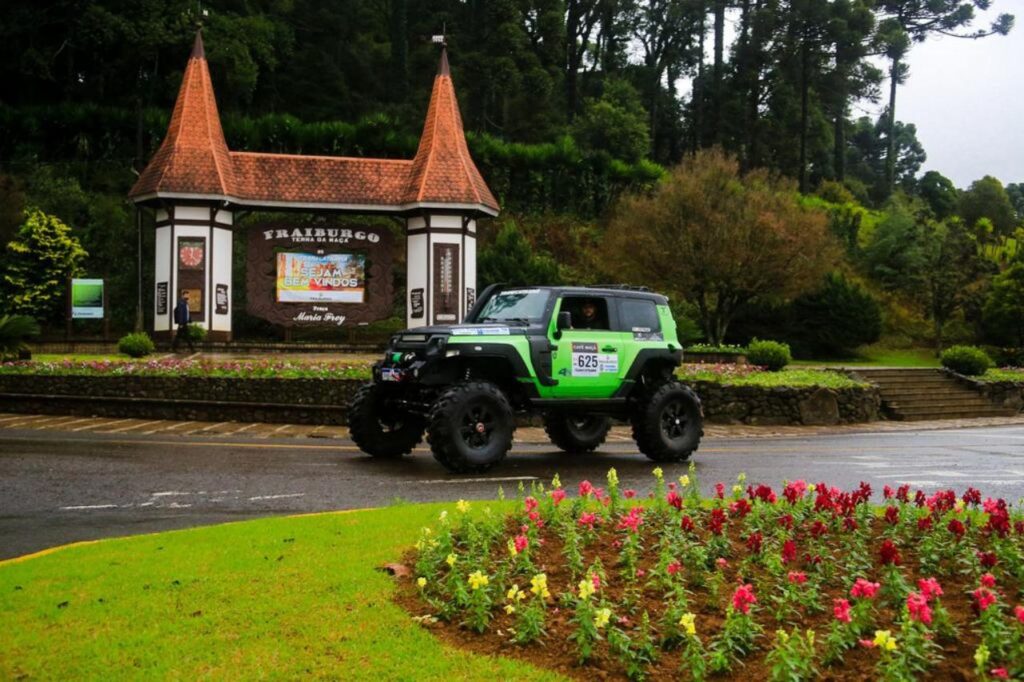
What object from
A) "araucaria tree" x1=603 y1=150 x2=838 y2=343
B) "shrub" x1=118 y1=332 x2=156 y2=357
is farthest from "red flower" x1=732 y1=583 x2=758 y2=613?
"araucaria tree" x1=603 y1=150 x2=838 y2=343

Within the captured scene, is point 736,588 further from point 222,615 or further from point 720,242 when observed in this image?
point 720,242

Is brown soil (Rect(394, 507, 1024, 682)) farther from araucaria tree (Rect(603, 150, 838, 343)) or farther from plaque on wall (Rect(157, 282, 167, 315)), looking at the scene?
araucaria tree (Rect(603, 150, 838, 343))

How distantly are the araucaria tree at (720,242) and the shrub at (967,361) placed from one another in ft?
20.7

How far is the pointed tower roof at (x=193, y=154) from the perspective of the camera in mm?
27781

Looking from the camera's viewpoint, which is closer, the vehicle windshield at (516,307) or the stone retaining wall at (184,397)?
the vehicle windshield at (516,307)

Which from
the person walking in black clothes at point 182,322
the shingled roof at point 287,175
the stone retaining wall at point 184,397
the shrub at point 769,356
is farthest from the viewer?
the shingled roof at point 287,175

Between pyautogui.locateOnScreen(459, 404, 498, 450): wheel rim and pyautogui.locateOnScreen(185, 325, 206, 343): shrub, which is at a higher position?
pyautogui.locateOnScreen(185, 325, 206, 343): shrub

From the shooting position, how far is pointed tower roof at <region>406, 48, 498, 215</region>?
95.3ft

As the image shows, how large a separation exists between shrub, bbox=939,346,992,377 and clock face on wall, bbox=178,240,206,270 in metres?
22.7

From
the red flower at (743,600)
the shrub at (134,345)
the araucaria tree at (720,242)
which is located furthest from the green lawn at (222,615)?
the araucaria tree at (720,242)

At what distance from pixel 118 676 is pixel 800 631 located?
322 centimetres

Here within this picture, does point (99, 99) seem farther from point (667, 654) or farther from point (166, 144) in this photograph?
point (667, 654)

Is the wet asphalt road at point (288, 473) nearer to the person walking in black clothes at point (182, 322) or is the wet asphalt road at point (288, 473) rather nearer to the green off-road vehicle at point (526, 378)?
the green off-road vehicle at point (526, 378)

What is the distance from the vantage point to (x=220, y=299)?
28.6 m
